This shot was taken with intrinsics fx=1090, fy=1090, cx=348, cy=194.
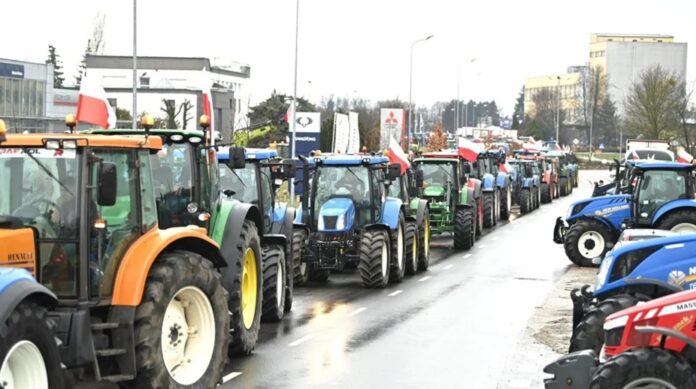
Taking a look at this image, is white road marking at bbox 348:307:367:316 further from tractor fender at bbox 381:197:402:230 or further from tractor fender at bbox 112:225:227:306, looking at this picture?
tractor fender at bbox 112:225:227:306

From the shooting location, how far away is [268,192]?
16.5 metres

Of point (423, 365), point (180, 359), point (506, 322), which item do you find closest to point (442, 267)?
point (506, 322)

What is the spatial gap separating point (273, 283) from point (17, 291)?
25.2ft

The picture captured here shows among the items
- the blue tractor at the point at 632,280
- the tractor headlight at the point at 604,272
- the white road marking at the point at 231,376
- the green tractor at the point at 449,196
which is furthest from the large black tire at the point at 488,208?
the white road marking at the point at 231,376

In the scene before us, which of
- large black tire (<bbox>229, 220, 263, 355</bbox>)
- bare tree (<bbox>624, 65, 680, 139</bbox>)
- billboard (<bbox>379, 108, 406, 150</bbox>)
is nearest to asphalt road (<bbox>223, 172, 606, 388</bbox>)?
large black tire (<bbox>229, 220, 263, 355</bbox>)

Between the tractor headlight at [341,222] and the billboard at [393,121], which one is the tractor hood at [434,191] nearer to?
the tractor headlight at [341,222]

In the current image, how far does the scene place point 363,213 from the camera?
20.1 meters

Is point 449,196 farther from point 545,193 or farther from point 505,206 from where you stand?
point 545,193

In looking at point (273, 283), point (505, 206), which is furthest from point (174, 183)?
point (505, 206)

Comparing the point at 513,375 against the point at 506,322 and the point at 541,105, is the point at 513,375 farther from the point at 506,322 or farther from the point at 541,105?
the point at 541,105

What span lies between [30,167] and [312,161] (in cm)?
1191

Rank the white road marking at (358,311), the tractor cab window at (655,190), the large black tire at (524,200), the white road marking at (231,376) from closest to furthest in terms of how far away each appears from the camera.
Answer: the white road marking at (231,376)
the white road marking at (358,311)
the tractor cab window at (655,190)
the large black tire at (524,200)

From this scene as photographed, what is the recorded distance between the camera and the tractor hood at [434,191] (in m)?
28.7

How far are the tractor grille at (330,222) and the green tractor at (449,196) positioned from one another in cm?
853
